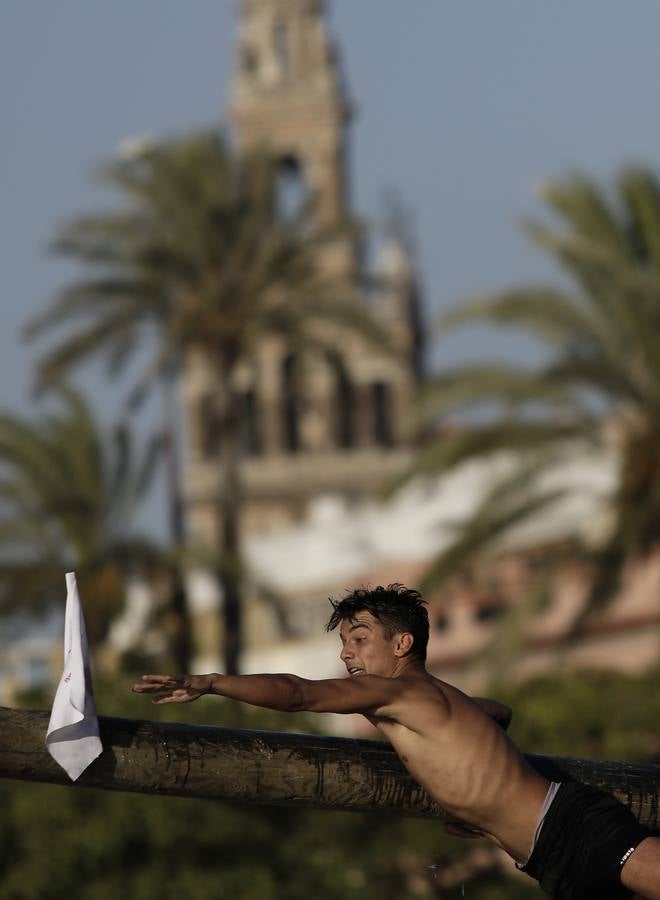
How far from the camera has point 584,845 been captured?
5.17 metres

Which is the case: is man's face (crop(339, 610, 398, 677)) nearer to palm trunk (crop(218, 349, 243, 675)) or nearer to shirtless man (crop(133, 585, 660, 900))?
shirtless man (crop(133, 585, 660, 900))

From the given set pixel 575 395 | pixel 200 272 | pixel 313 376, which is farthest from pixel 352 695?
pixel 313 376

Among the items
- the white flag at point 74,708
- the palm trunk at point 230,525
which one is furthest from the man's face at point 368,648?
the palm trunk at point 230,525

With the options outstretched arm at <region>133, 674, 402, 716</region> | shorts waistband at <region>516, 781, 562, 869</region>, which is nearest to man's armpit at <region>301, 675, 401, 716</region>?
outstretched arm at <region>133, 674, 402, 716</region>

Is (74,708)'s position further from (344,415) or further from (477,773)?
(344,415)

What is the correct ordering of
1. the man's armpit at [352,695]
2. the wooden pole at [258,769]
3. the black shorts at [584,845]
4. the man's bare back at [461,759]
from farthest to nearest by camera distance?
the man's bare back at [461,759]
the black shorts at [584,845]
the man's armpit at [352,695]
the wooden pole at [258,769]

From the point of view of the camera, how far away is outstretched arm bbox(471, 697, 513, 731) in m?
5.50

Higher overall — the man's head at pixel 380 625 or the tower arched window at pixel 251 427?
the tower arched window at pixel 251 427

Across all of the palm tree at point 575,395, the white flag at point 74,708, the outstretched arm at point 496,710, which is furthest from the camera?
the palm tree at point 575,395

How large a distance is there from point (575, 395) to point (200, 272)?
865 centimetres

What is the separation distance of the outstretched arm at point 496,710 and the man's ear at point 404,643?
249 mm

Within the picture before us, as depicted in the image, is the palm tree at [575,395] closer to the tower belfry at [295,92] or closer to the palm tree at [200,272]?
the palm tree at [200,272]

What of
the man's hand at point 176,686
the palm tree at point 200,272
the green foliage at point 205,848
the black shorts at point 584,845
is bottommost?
the green foliage at point 205,848

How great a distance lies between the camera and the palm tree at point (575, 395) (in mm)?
26125
